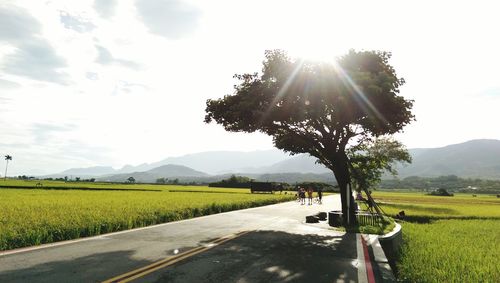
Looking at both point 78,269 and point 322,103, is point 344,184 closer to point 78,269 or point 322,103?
point 322,103

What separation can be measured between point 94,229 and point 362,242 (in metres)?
10.5

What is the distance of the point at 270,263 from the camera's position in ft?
33.0

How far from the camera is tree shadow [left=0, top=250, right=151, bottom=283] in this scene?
763cm

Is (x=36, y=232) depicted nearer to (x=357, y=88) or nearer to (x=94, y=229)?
(x=94, y=229)

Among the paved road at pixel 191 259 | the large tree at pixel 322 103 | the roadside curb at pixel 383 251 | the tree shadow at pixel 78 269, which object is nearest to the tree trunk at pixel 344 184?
the large tree at pixel 322 103

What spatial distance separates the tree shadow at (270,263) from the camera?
27.2 ft

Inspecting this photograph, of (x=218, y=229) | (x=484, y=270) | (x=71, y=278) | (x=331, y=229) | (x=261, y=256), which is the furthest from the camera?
(x=331, y=229)

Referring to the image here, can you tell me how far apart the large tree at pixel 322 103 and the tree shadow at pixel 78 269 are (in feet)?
37.2

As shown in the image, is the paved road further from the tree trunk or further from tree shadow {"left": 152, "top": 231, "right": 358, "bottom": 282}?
the tree trunk

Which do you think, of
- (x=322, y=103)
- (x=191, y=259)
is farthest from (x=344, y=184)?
(x=191, y=259)

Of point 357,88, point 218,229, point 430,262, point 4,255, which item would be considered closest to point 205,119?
point 218,229

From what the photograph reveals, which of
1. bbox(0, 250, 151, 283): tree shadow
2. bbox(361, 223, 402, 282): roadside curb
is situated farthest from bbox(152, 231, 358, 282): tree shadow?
bbox(0, 250, 151, 283): tree shadow

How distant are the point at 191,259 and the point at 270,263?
2109 millimetres

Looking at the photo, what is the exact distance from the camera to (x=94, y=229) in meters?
14.6
